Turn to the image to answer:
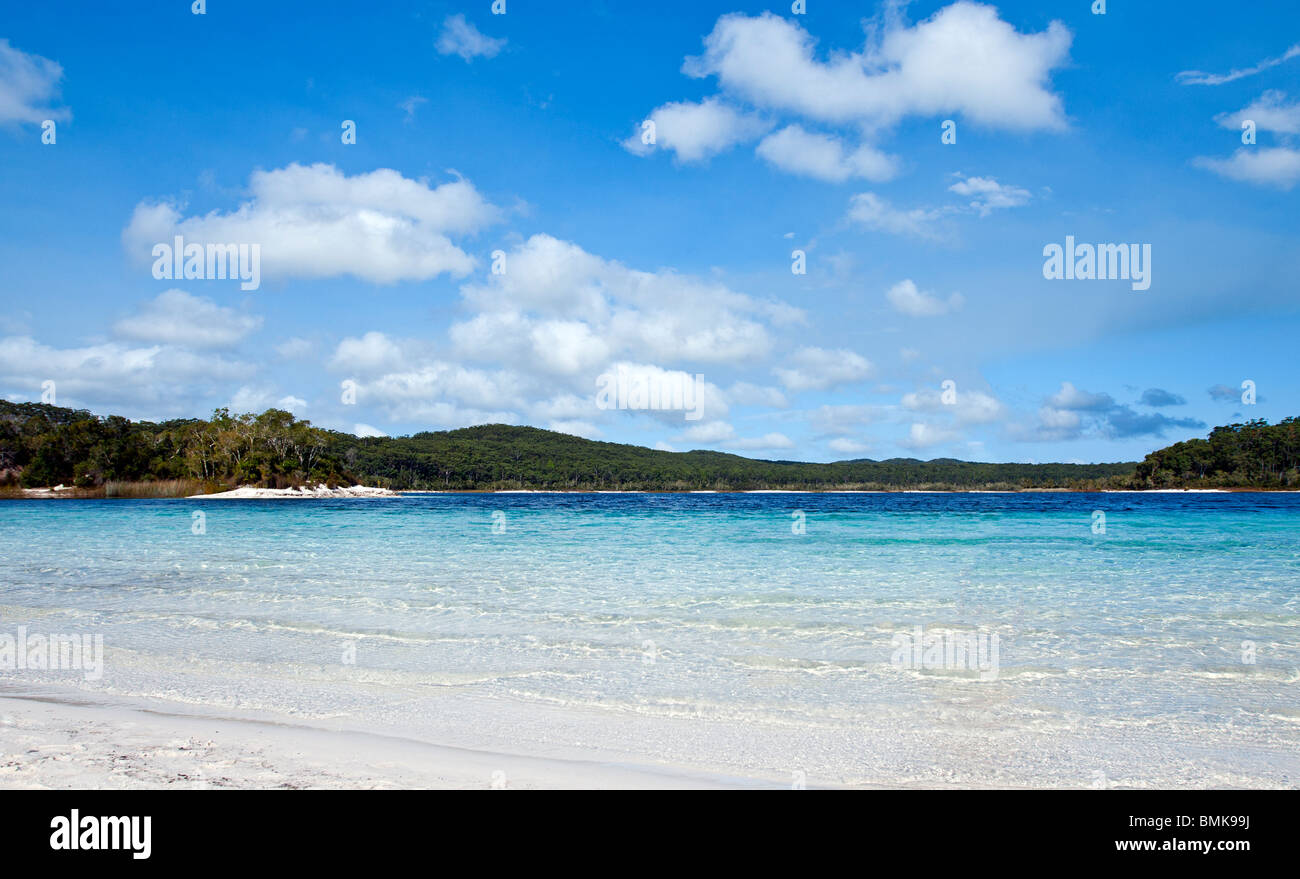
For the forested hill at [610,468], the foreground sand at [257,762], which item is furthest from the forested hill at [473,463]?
the foreground sand at [257,762]

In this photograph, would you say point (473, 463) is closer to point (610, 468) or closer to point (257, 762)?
point (610, 468)

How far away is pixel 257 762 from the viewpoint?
461cm

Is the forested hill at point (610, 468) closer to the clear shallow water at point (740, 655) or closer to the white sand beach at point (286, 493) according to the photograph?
the white sand beach at point (286, 493)

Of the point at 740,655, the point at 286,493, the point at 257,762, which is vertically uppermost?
the point at 257,762

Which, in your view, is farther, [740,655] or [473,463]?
[473,463]

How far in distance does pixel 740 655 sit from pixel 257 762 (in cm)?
499

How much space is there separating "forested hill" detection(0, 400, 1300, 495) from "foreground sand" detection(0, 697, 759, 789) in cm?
9252

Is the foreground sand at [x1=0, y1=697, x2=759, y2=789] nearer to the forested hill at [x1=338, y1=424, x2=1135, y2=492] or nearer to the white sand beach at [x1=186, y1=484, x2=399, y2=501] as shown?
the white sand beach at [x1=186, y1=484, x2=399, y2=501]

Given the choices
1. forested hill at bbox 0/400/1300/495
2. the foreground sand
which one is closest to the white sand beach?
forested hill at bbox 0/400/1300/495

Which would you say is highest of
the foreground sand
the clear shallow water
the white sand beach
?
the foreground sand

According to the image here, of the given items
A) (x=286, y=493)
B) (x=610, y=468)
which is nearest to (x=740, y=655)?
(x=286, y=493)

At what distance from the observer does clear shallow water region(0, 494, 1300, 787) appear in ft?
17.0

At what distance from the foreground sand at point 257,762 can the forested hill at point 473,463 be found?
304ft
